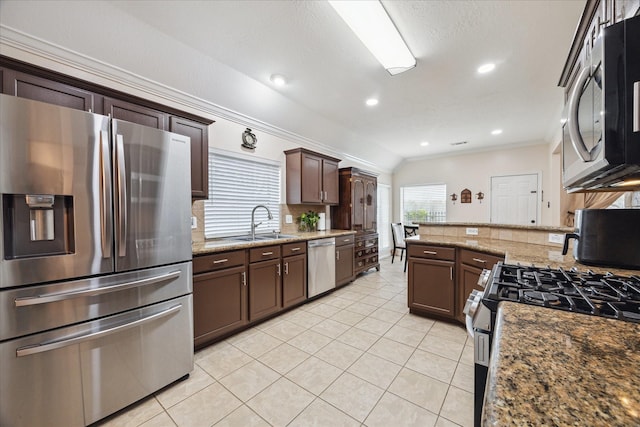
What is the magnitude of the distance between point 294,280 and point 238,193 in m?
1.38

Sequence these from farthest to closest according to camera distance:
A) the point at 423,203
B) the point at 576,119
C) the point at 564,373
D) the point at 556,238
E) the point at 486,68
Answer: the point at 423,203, the point at 486,68, the point at 556,238, the point at 576,119, the point at 564,373

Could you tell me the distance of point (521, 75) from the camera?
112 inches

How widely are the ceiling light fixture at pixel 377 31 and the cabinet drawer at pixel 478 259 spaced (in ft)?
6.40

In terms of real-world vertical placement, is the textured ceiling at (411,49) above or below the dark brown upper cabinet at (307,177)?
above

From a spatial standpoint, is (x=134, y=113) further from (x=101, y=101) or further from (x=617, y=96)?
(x=617, y=96)

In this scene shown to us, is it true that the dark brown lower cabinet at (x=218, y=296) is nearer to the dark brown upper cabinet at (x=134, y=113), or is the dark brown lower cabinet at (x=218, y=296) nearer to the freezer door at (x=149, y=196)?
the freezer door at (x=149, y=196)

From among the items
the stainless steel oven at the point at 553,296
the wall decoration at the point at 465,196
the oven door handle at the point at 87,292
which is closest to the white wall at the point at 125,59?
the oven door handle at the point at 87,292

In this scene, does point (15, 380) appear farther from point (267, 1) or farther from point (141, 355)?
point (267, 1)

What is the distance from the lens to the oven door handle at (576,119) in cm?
79

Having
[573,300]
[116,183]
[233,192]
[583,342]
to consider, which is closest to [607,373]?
[583,342]

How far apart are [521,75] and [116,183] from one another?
156 inches

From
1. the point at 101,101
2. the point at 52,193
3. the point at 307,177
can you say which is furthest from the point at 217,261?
the point at 307,177

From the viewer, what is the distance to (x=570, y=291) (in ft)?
3.24

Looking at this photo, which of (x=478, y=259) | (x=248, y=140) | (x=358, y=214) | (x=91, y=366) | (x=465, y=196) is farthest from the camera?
(x=465, y=196)
